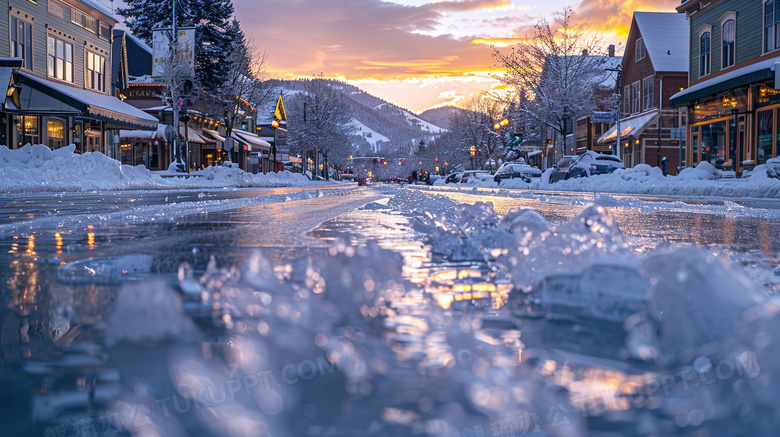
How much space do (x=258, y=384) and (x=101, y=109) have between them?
32.3 m

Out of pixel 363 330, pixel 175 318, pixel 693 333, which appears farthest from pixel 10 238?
pixel 693 333

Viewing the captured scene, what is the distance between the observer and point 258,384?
153 cm

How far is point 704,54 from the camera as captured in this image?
31.6 meters

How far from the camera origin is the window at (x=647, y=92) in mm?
46406

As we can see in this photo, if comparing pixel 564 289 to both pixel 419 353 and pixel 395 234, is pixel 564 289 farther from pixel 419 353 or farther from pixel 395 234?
pixel 395 234

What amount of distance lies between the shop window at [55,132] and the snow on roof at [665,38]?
118 ft

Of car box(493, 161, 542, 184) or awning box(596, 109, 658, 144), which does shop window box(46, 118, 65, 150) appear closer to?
car box(493, 161, 542, 184)

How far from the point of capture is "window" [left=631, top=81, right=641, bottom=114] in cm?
4909

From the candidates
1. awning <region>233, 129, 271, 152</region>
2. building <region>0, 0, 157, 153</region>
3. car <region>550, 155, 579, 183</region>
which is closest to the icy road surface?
building <region>0, 0, 157, 153</region>

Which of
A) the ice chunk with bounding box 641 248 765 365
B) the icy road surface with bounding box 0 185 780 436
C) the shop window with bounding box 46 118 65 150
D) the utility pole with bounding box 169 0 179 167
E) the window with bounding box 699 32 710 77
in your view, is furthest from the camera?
the utility pole with bounding box 169 0 179 167

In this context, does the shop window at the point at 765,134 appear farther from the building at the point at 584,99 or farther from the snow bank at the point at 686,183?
the building at the point at 584,99

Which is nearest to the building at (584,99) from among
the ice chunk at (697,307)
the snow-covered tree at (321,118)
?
the snow-covered tree at (321,118)

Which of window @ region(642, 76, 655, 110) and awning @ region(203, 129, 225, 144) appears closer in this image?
window @ region(642, 76, 655, 110)

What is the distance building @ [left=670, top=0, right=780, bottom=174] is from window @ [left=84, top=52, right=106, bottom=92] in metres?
28.8
